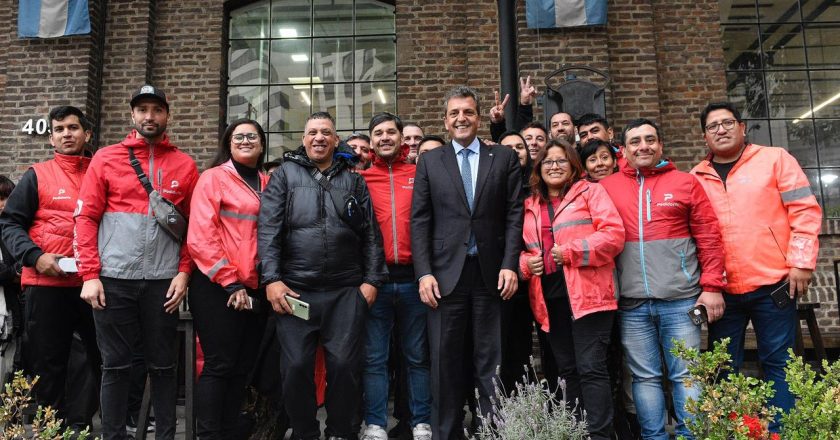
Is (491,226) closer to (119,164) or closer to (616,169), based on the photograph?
(616,169)

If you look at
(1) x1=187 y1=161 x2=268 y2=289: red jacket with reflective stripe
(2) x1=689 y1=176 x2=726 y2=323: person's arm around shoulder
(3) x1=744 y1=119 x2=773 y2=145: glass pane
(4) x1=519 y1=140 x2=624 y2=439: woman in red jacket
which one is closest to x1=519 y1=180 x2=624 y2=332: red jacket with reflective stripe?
(4) x1=519 y1=140 x2=624 y2=439: woman in red jacket

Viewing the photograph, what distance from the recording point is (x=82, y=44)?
24.7 feet

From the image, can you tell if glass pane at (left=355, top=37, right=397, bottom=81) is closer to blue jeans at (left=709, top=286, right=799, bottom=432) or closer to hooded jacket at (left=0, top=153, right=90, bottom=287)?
hooded jacket at (left=0, top=153, right=90, bottom=287)

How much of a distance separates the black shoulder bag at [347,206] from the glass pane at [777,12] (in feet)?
21.9

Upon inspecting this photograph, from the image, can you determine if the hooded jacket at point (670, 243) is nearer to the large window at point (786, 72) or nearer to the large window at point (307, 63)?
the large window at point (307, 63)

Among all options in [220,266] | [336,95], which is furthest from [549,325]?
[336,95]

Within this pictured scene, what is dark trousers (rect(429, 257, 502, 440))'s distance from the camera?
378 centimetres

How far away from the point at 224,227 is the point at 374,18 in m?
5.00

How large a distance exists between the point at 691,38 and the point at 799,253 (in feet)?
15.1

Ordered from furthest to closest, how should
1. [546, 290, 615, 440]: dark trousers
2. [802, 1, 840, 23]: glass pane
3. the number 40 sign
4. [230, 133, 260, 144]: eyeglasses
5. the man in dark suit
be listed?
[802, 1, 840, 23]: glass pane, the number 40 sign, [230, 133, 260, 144]: eyeglasses, the man in dark suit, [546, 290, 615, 440]: dark trousers

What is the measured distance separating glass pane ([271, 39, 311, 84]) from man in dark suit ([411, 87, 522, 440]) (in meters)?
4.57

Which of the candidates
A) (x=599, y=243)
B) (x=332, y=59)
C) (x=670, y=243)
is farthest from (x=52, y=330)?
(x=332, y=59)

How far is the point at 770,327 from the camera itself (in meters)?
3.81

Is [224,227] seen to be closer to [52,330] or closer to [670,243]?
[52,330]
